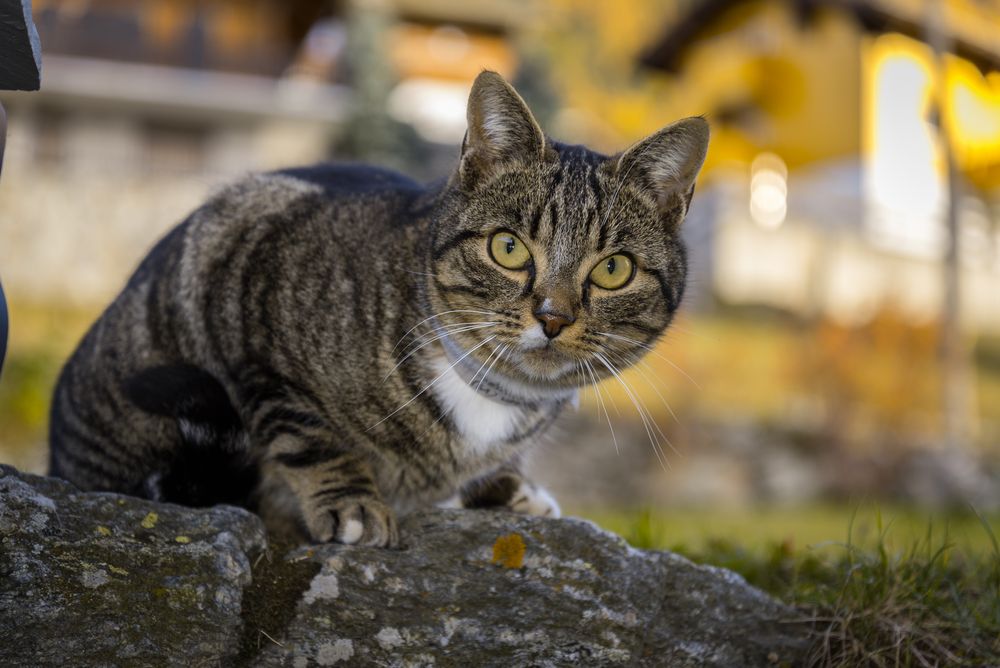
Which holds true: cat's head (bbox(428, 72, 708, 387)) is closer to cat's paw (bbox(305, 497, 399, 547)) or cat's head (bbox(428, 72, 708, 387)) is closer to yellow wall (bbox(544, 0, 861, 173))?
cat's paw (bbox(305, 497, 399, 547))

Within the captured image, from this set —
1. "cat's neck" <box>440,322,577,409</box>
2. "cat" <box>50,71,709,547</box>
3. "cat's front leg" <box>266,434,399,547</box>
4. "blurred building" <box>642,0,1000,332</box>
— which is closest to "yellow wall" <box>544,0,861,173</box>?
"blurred building" <box>642,0,1000,332</box>

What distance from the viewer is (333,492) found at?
2393mm

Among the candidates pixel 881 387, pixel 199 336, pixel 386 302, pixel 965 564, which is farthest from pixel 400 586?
pixel 881 387

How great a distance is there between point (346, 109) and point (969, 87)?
1133cm

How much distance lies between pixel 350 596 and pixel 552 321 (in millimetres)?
762

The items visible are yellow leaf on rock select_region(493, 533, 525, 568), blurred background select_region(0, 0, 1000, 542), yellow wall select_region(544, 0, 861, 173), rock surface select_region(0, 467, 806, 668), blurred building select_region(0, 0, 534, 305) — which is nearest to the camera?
rock surface select_region(0, 467, 806, 668)

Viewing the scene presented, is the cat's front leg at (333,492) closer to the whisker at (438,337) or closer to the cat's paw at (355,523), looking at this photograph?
the cat's paw at (355,523)

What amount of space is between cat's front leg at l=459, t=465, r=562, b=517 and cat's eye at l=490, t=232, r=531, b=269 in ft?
2.28

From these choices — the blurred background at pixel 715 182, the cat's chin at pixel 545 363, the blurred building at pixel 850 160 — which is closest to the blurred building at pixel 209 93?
the blurred background at pixel 715 182

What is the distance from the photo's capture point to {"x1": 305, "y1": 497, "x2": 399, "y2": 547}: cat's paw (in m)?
2.29

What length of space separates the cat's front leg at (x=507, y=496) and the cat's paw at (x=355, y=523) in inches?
19.2

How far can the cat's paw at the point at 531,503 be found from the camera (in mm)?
2795

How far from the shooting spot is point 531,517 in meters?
2.42

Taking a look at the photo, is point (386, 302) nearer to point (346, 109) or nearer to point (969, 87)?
point (346, 109)
